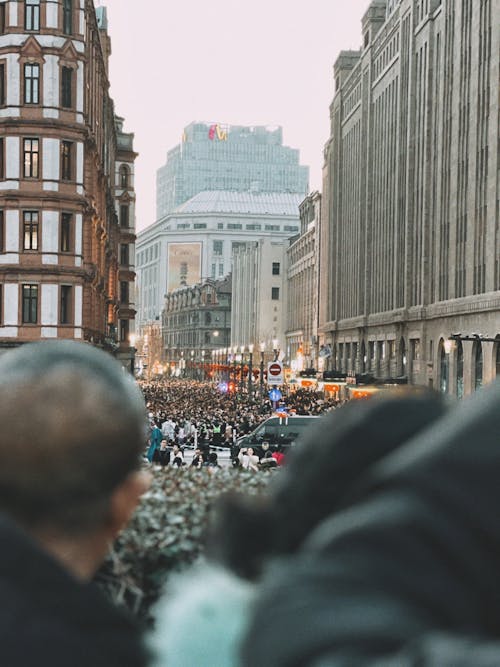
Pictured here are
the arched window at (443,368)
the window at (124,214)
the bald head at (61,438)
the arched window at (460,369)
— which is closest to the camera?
the bald head at (61,438)

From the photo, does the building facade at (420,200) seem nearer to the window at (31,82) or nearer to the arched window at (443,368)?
the arched window at (443,368)

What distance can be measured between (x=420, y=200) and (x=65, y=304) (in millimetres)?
33646

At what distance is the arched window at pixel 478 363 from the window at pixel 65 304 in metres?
21.8

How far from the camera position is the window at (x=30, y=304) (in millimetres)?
40344

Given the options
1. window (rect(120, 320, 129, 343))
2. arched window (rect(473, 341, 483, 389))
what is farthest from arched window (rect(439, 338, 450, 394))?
window (rect(120, 320, 129, 343))

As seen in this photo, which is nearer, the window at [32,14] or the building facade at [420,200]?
the window at [32,14]

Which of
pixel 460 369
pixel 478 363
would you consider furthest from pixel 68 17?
pixel 460 369

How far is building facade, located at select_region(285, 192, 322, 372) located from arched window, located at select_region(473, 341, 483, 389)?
58.9 metres

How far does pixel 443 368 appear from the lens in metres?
60.8

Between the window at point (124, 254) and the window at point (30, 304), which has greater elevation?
the window at point (124, 254)

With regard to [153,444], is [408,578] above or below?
above

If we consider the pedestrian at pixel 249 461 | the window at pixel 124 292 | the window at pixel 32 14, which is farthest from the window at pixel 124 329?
the pedestrian at pixel 249 461

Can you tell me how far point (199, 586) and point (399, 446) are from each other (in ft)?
1.20

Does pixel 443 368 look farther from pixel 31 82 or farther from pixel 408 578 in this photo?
pixel 408 578
